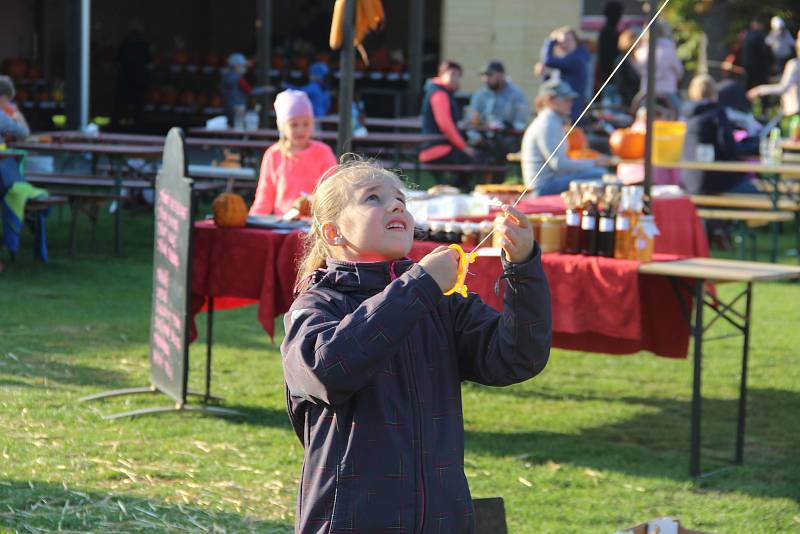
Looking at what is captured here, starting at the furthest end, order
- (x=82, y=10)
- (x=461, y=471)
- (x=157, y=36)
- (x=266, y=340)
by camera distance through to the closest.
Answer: (x=157, y=36) → (x=82, y=10) → (x=266, y=340) → (x=461, y=471)

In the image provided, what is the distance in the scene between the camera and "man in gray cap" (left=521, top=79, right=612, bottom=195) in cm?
923

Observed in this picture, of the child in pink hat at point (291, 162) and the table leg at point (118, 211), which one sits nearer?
the child in pink hat at point (291, 162)

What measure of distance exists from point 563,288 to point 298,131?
6.95 feet

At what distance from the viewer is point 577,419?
6.72 m

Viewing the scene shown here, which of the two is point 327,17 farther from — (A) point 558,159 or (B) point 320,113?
(A) point 558,159

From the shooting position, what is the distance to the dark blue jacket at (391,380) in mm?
2520

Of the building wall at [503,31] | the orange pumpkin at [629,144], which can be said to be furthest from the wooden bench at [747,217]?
the building wall at [503,31]

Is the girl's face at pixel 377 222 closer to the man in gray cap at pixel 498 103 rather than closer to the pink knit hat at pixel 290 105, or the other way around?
the pink knit hat at pixel 290 105

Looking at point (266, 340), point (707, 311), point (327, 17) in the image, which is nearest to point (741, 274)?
point (266, 340)

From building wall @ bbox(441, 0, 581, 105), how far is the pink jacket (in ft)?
60.0

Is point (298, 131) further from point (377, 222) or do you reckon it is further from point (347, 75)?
point (377, 222)

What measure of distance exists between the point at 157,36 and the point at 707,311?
20015 mm

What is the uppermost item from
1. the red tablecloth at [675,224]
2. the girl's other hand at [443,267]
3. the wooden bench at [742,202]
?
the girl's other hand at [443,267]

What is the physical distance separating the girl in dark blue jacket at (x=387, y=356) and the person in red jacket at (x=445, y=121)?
1322 centimetres
